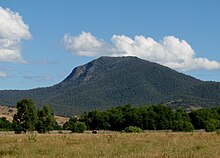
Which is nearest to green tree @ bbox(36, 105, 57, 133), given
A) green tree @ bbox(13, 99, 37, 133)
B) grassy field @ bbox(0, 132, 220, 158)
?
green tree @ bbox(13, 99, 37, 133)

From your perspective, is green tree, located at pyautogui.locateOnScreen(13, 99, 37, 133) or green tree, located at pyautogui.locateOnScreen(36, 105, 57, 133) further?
green tree, located at pyautogui.locateOnScreen(36, 105, 57, 133)

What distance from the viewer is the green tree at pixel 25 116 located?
73875 millimetres

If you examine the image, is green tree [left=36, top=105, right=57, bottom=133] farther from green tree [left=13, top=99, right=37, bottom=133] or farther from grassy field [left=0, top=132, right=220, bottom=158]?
grassy field [left=0, top=132, right=220, bottom=158]

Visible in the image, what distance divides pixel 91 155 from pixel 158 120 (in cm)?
8731

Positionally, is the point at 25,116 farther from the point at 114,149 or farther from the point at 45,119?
the point at 114,149

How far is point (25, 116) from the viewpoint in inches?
2916

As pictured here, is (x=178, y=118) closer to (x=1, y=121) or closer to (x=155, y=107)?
(x=155, y=107)

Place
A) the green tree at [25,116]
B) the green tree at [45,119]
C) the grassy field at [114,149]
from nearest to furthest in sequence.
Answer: the grassy field at [114,149], the green tree at [25,116], the green tree at [45,119]

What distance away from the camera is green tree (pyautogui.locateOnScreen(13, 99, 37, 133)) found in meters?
73.9

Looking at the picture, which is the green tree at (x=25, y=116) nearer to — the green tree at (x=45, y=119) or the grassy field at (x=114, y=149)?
the green tree at (x=45, y=119)

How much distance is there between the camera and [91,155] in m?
22.8

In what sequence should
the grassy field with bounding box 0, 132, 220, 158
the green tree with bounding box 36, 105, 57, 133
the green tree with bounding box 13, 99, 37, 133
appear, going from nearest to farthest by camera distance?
the grassy field with bounding box 0, 132, 220, 158 < the green tree with bounding box 13, 99, 37, 133 < the green tree with bounding box 36, 105, 57, 133

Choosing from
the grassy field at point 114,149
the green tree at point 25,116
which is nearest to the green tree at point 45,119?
the green tree at point 25,116

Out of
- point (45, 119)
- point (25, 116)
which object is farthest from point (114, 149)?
point (45, 119)
